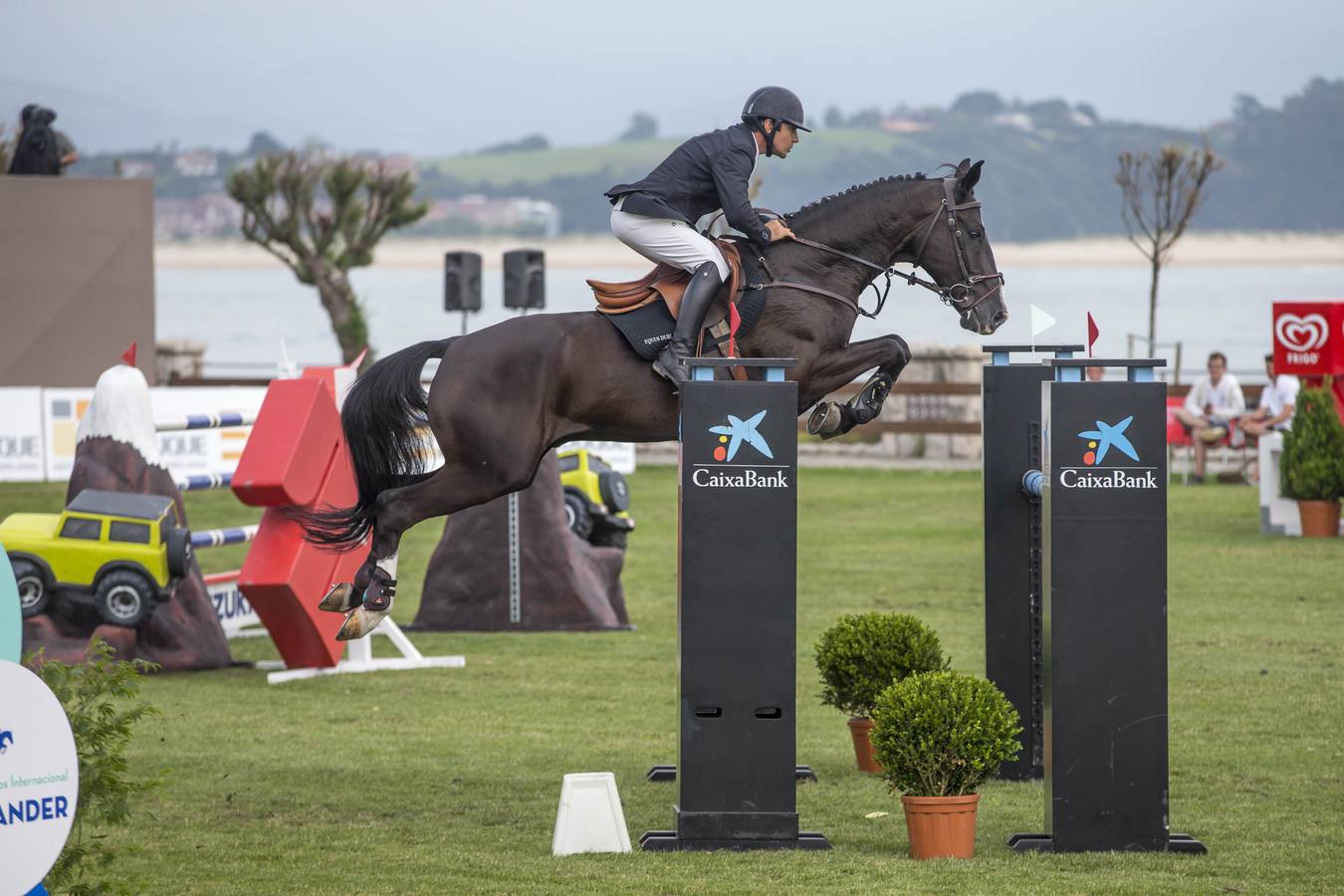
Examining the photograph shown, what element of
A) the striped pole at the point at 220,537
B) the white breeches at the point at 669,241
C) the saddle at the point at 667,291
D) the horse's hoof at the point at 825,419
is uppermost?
the white breeches at the point at 669,241

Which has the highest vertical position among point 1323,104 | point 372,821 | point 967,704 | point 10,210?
point 1323,104

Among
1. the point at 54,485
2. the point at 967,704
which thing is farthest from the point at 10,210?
the point at 967,704

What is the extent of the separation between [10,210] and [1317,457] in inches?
549

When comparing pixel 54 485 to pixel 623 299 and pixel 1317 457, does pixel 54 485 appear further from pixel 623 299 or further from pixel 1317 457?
pixel 623 299

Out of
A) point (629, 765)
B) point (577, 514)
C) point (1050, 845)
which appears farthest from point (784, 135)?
point (577, 514)

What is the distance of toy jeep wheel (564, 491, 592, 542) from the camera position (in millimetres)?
11727

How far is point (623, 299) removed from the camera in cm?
589

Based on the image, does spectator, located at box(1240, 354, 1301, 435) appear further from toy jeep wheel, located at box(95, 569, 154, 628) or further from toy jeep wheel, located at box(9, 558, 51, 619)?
toy jeep wheel, located at box(9, 558, 51, 619)

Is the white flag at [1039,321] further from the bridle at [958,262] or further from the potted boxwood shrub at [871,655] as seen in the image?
the potted boxwood shrub at [871,655]

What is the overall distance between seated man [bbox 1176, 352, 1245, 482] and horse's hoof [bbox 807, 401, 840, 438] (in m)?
13.4

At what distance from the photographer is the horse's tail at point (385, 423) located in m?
6.29

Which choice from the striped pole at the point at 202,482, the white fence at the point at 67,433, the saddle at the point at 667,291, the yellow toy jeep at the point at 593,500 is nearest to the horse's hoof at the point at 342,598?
the saddle at the point at 667,291

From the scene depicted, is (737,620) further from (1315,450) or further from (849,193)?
(1315,450)

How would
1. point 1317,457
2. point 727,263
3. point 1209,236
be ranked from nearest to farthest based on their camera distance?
1. point 727,263
2. point 1317,457
3. point 1209,236
